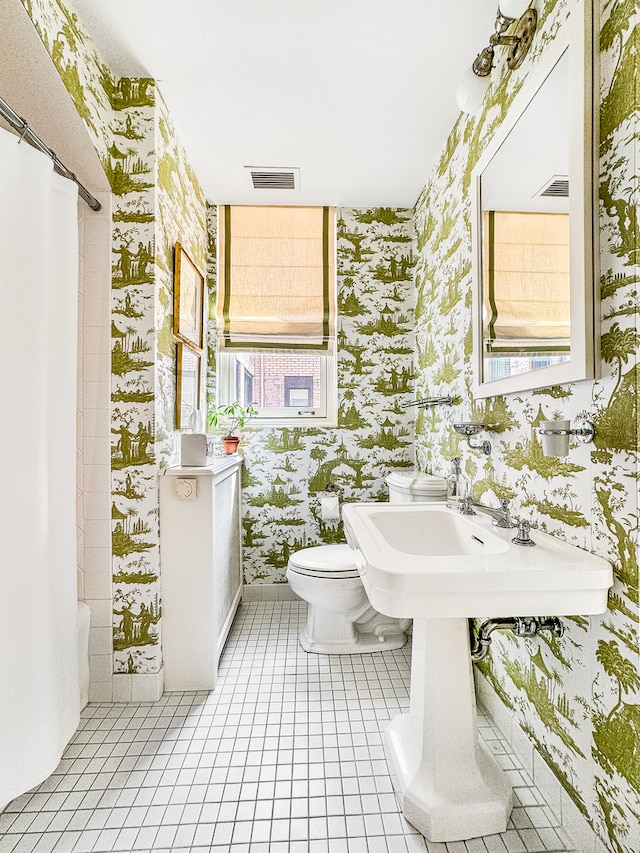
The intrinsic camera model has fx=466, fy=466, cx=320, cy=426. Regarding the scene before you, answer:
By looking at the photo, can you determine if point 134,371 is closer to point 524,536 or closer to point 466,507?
point 466,507

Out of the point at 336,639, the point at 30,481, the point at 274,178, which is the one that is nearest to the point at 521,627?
the point at 336,639

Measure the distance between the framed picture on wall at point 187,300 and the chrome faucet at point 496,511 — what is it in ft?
4.57

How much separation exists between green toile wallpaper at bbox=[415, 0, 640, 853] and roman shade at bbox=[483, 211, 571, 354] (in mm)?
122

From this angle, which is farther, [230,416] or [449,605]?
[230,416]

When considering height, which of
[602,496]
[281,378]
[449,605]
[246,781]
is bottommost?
[246,781]

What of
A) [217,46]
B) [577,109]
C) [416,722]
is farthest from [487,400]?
[217,46]

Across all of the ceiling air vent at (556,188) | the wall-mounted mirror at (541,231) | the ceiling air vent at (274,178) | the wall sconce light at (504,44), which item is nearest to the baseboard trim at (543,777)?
the wall-mounted mirror at (541,231)

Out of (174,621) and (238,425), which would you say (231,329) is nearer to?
(238,425)

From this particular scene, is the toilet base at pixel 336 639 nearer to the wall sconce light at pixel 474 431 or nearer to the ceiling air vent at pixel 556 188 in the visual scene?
the wall sconce light at pixel 474 431

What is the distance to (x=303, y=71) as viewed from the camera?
173 cm

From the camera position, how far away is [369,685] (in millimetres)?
1904

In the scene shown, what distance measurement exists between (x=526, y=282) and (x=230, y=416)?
1843 mm

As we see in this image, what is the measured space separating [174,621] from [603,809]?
146 cm

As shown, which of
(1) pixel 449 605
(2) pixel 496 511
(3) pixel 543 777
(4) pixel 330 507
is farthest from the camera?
(4) pixel 330 507
